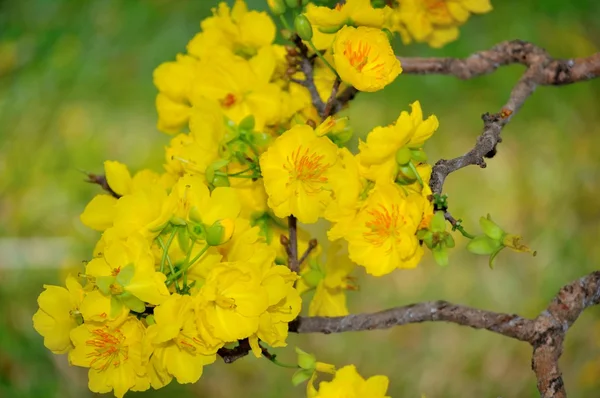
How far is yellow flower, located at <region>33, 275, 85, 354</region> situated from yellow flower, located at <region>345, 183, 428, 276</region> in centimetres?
18

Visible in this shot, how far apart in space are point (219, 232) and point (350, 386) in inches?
5.6

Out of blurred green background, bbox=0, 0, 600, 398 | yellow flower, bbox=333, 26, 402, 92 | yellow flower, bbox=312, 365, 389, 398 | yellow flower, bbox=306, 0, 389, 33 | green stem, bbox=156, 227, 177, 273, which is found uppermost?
yellow flower, bbox=306, 0, 389, 33

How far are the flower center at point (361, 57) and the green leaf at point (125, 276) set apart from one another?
0.19 meters

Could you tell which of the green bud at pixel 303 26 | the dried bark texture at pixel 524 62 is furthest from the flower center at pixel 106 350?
the dried bark texture at pixel 524 62

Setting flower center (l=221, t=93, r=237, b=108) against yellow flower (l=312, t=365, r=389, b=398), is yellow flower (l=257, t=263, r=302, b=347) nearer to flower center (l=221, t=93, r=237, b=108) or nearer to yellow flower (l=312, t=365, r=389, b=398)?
yellow flower (l=312, t=365, r=389, b=398)

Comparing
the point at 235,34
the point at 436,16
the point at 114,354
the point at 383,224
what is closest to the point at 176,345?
the point at 114,354

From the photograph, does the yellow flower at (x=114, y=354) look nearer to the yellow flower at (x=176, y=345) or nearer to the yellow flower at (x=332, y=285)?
the yellow flower at (x=176, y=345)

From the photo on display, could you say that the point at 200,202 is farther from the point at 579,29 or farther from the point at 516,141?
the point at 579,29

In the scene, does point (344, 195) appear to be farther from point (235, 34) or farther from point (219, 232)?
A: point (235, 34)

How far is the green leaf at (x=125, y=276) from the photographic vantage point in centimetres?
45

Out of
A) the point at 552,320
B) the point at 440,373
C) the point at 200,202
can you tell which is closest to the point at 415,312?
the point at 552,320

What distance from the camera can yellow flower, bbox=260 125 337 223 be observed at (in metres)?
0.50

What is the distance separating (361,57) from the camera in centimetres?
51

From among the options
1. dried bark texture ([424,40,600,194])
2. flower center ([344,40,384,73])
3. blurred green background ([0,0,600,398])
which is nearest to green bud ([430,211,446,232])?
flower center ([344,40,384,73])
